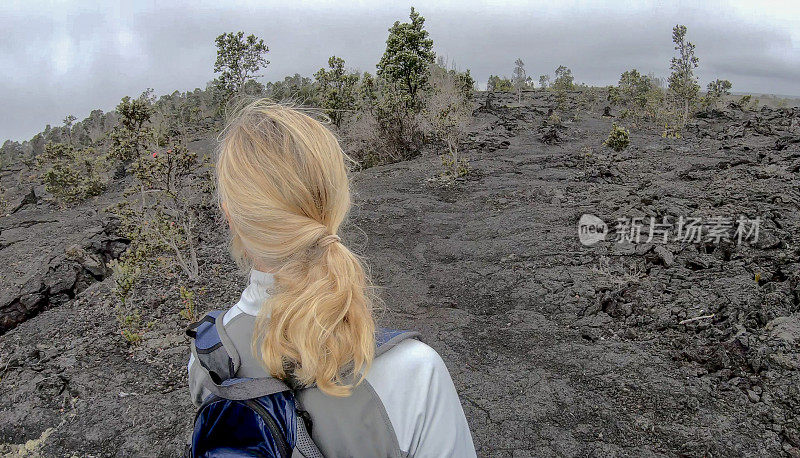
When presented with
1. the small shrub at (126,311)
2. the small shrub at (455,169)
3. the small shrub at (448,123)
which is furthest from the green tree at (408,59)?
the small shrub at (126,311)

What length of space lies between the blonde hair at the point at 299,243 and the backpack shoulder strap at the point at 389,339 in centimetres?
2

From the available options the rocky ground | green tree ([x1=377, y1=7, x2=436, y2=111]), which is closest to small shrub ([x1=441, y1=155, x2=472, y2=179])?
the rocky ground

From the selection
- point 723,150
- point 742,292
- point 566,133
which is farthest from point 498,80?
→ point 742,292

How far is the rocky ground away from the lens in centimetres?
320

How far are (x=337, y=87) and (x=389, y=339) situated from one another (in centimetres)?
1321

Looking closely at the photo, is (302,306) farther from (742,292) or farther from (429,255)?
(429,255)

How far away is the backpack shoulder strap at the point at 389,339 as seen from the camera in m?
0.89

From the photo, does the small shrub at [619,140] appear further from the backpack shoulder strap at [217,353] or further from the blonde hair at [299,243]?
the backpack shoulder strap at [217,353]

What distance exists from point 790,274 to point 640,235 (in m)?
1.73

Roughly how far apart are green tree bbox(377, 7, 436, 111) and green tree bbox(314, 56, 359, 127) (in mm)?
938

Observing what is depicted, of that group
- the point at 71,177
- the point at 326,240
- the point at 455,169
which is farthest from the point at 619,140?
the point at 71,177

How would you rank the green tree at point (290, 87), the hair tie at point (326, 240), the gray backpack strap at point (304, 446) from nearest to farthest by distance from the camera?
the gray backpack strap at point (304, 446) → the hair tie at point (326, 240) → the green tree at point (290, 87)

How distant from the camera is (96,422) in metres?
3.37

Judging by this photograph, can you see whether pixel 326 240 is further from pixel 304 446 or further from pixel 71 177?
pixel 71 177
